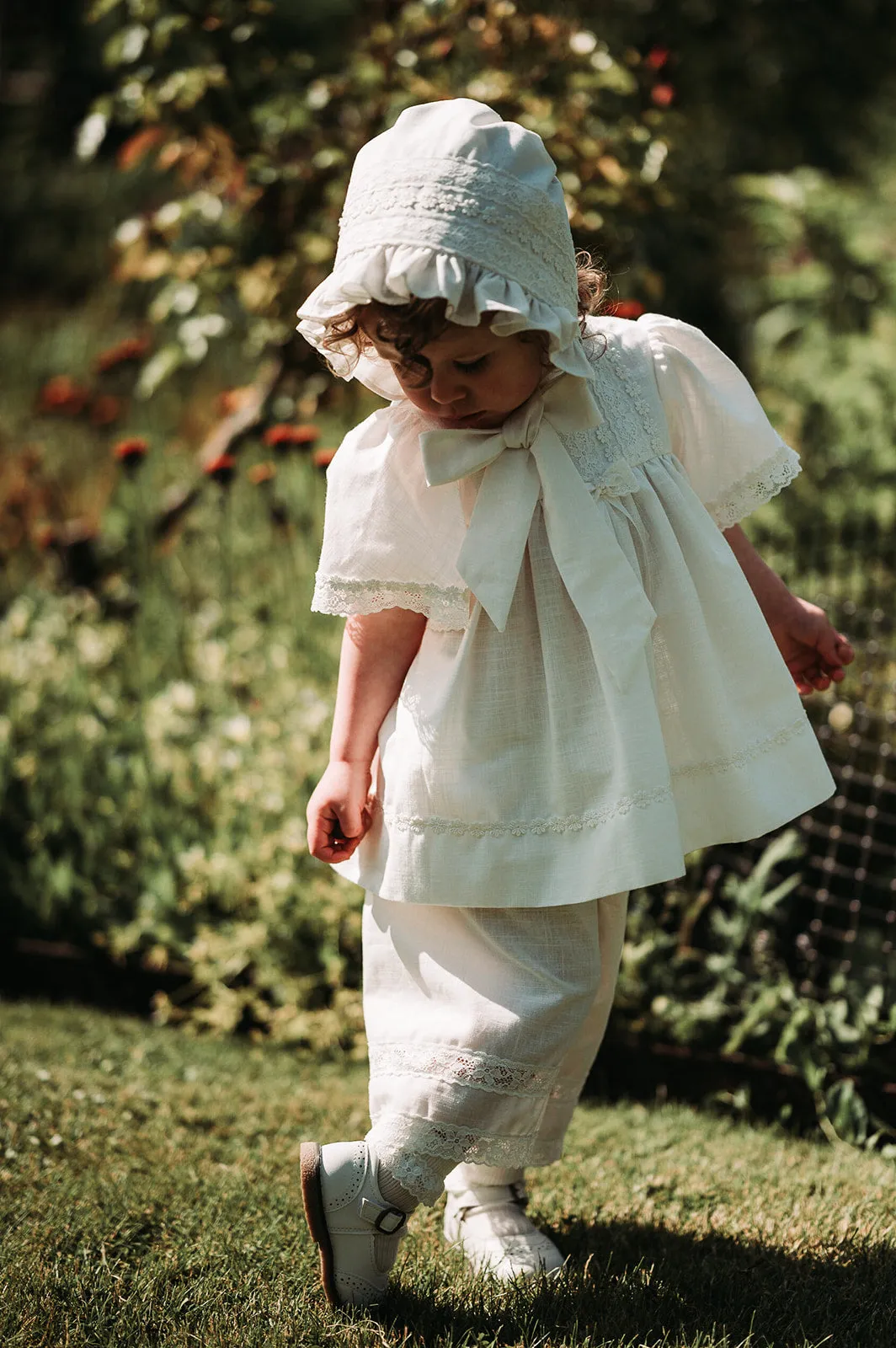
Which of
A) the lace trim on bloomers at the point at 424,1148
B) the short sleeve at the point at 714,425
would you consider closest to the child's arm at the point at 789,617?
the short sleeve at the point at 714,425

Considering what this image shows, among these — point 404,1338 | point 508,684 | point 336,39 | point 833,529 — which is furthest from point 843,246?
point 404,1338

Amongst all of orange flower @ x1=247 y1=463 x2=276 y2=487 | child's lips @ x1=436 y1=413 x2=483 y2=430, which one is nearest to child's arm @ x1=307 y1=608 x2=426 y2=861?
child's lips @ x1=436 y1=413 x2=483 y2=430

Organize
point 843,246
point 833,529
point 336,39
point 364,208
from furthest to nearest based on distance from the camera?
point 336,39
point 843,246
point 833,529
point 364,208

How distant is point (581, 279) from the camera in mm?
1794

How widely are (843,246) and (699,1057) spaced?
360 cm

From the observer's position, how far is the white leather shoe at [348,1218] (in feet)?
5.40

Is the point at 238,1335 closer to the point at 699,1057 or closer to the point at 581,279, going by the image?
the point at 699,1057

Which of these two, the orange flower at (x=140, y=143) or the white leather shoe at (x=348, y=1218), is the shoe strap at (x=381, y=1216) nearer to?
the white leather shoe at (x=348, y=1218)

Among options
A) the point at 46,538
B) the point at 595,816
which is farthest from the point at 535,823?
the point at 46,538

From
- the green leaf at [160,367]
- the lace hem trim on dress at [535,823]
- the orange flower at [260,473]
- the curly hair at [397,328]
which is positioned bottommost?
the orange flower at [260,473]

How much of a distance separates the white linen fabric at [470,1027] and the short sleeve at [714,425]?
0.64 metres

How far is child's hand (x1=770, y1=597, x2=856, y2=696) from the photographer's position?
1956 millimetres

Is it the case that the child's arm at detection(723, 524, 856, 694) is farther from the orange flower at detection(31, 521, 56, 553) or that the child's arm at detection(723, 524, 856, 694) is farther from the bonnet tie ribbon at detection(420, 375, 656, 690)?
the orange flower at detection(31, 521, 56, 553)

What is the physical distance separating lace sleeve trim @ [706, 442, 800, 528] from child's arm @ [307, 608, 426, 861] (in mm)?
476
